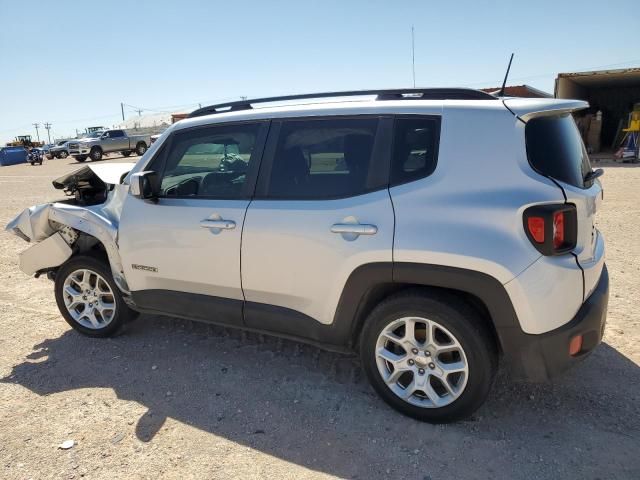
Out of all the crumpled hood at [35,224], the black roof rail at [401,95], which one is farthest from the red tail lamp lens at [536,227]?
the crumpled hood at [35,224]

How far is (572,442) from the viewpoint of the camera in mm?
2646

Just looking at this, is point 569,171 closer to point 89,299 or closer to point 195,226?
point 195,226

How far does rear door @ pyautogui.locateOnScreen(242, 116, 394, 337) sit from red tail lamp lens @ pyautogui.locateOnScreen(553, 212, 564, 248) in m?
0.83

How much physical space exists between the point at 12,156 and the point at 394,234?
4464 cm

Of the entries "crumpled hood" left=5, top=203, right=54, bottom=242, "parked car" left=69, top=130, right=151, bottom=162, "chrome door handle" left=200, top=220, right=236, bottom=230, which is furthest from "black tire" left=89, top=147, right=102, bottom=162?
"chrome door handle" left=200, top=220, right=236, bottom=230

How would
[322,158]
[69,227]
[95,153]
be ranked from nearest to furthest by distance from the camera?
1. [322,158]
2. [69,227]
3. [95,153]

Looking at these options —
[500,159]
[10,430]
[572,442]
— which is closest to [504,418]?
[572,442]

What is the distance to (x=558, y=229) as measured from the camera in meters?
2.44

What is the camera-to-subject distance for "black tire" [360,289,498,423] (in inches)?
103

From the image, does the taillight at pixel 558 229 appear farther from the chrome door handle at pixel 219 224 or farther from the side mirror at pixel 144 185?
the side mirror at pixel 144 185

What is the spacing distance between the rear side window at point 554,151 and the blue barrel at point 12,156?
44632mm

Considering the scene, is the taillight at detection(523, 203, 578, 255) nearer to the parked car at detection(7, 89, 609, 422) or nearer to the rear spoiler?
the parked car at detection(7, 89, 609, 422)

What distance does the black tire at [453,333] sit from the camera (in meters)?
2.62

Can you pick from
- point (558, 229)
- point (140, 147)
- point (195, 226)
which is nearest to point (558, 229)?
point (558, 229)
